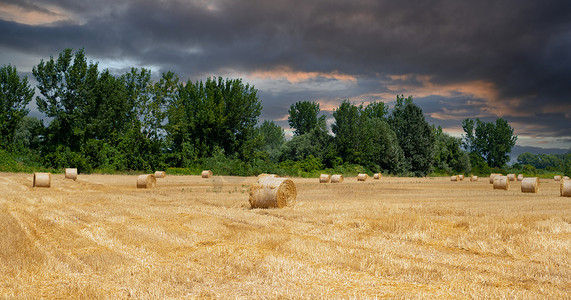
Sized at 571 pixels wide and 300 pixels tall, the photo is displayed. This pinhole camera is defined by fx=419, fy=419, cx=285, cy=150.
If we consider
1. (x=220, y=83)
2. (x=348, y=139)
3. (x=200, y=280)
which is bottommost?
(x=200, y=280)

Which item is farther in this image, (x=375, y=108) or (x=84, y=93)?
(x=375, y=108)

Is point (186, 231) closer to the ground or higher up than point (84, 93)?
closer to the ground

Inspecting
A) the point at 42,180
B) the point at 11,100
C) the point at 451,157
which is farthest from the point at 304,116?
the point at 42,180

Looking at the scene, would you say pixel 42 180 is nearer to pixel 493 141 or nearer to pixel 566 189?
pixel 566 189

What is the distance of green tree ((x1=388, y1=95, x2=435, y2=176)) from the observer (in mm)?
64500

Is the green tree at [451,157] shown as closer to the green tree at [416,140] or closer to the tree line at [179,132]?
the tree line at [179,132]

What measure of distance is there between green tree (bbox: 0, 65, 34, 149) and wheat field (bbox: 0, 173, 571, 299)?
41397 mm

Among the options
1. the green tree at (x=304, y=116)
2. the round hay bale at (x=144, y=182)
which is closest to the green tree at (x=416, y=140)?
the green tree at (x=304, y=116)

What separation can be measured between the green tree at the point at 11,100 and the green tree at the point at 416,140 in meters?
53.0

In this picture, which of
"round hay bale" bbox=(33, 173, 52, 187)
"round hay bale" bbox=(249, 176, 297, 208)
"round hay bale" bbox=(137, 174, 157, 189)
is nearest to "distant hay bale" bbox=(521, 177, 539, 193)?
"round hay bale" bbox=(249, 176, 297, 208)

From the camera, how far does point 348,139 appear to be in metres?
64.6

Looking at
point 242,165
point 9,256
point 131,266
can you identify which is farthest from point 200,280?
point 242,165

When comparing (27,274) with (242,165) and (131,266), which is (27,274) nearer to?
(131,266)

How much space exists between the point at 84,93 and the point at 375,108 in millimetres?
62631
